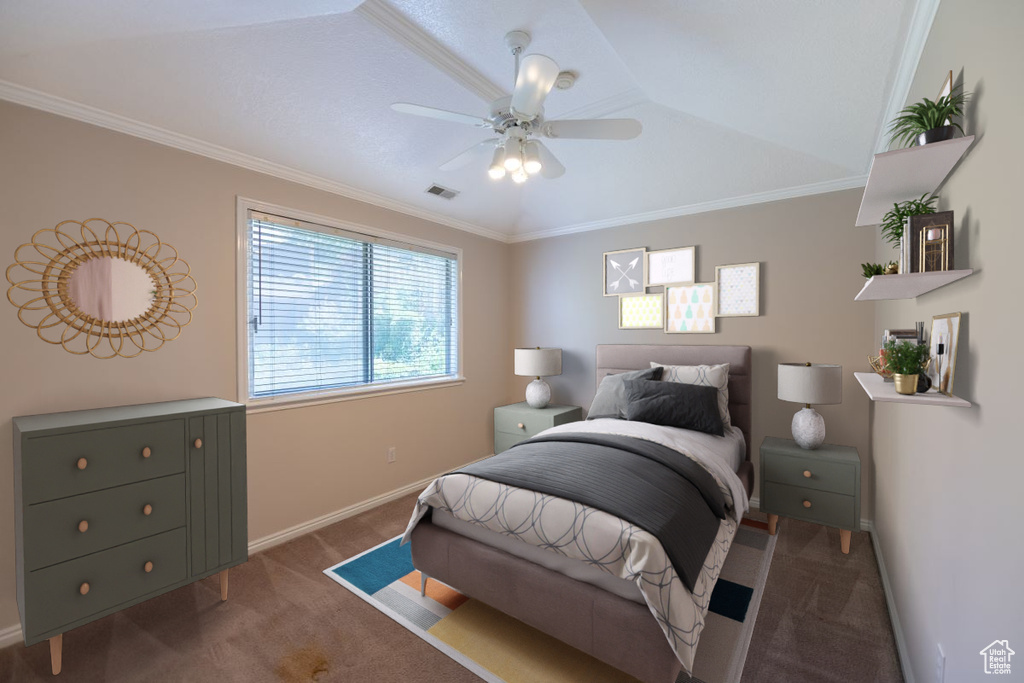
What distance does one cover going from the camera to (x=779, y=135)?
2709 millimetres

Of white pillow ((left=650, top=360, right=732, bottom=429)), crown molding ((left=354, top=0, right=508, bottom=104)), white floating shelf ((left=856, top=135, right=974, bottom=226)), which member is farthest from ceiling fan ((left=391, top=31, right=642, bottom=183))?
white pillow ((left=650, top=360, right=732, bottom=429))

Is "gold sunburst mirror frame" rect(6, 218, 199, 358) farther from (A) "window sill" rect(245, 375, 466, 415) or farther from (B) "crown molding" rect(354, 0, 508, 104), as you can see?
(B) "crown molding" rect(354, 0, 508, 104)

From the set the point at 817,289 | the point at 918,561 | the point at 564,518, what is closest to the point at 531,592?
the point at 564,518

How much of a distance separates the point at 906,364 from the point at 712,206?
250 centimetres

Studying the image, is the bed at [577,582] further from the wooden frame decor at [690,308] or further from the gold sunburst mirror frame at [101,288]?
the gold sunburst mirror frame at [101,288]

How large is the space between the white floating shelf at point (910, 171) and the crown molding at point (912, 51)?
44 cm

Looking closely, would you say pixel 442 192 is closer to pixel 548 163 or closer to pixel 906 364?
pixel 548 163

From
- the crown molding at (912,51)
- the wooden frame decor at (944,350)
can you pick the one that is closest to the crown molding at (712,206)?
the crown molding at (912,51)

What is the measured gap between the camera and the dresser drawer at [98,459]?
5.62ft

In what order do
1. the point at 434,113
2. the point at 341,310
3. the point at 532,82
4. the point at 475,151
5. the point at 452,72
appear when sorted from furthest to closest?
1. the point at 341,310
2. the point at 452,72
3. the point at 475,151
4. the point at 434,113
5. the point at 532,82

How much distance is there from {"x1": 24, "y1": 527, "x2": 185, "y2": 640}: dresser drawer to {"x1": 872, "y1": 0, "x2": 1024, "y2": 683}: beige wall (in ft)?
9.46

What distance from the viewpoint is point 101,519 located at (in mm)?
1869

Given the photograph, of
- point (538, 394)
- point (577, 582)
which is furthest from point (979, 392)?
point (538, 394)

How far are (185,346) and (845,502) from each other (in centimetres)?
399
